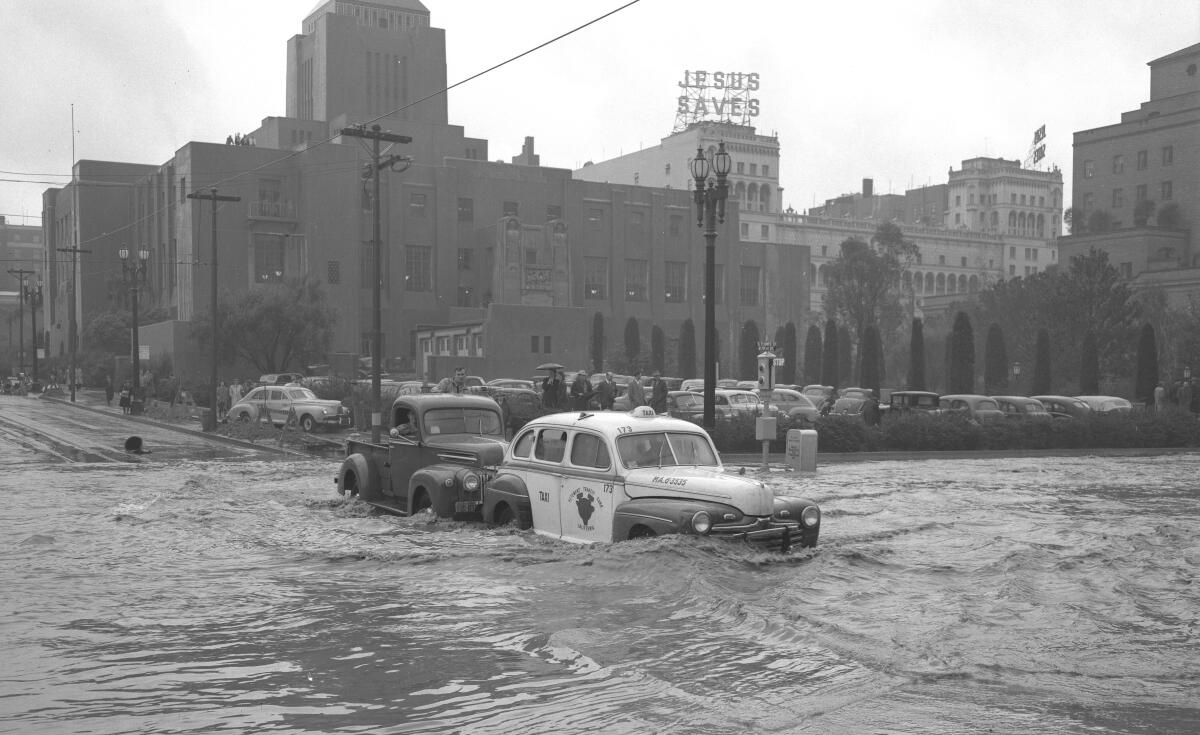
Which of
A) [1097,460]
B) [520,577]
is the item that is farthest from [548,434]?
[1097,460]

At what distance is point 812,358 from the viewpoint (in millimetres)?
77938

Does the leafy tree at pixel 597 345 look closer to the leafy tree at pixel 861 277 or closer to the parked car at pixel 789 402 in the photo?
the leafy tree at pixel 861 277

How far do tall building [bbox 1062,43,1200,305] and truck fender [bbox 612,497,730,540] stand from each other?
80662 millimetres

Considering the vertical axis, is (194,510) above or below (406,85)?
below

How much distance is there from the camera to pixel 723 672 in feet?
27.8

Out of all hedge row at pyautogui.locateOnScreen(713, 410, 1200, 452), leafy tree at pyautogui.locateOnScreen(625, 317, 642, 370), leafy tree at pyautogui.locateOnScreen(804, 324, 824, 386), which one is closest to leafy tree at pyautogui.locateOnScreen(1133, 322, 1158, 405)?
hedge row at pyautogui.locateOnScreen(713, 410, 1200, 452)

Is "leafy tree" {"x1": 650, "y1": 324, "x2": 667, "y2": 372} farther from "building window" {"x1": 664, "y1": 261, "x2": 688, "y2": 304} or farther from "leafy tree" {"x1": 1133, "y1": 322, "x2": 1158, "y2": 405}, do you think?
"leafy tree" {"x1": 1133, "y1": 322, "x2": 1158, "y2": 405}

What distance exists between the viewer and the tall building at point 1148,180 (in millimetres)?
88562

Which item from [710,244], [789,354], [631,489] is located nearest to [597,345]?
[789,354]

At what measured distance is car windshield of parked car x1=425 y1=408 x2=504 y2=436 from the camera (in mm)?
16250

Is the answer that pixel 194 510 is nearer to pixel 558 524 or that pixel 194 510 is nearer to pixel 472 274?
pixel 558 524

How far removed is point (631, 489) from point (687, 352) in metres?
69.3

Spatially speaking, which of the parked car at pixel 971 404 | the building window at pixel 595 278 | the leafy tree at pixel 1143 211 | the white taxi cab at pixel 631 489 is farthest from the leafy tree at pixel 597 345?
the white taxi cab at pixel 631 489

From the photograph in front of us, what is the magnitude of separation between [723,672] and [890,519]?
10.2m
